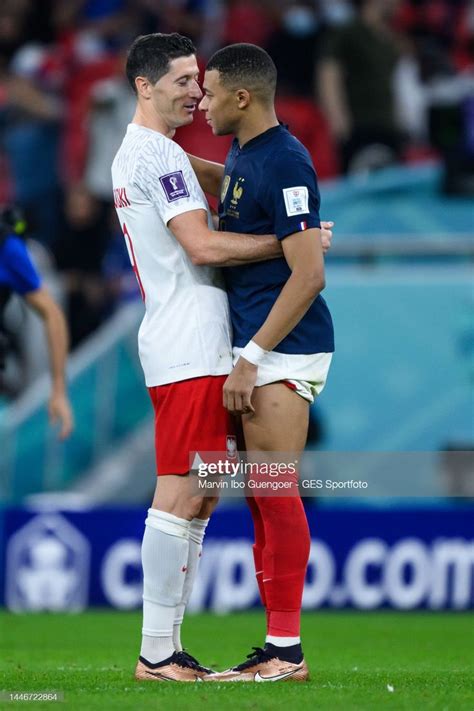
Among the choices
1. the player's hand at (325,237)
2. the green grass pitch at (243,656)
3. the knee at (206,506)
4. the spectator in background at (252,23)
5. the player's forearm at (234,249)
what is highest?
the spectator in background at (252,23)

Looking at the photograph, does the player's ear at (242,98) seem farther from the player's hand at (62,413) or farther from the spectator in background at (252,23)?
the spectator in background at (252,23)

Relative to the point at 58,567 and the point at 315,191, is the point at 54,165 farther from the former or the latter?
the point at 315,191

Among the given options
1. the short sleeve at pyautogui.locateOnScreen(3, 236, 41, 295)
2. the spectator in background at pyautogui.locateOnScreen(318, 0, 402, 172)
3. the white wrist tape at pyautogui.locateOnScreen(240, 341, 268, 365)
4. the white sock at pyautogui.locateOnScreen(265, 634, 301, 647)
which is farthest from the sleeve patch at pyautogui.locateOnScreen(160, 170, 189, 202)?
the spectator in background at pyautogui.locateOnScreen(318, 0, 402, 172)

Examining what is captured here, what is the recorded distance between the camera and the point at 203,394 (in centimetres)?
564

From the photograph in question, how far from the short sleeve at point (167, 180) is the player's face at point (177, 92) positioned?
170 millimetres

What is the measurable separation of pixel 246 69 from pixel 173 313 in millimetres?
984

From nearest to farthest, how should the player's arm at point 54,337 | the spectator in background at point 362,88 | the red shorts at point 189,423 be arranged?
the red shorts at point 189,423 → the player's arm at point 54,337 → the spectator in background at point 362,88

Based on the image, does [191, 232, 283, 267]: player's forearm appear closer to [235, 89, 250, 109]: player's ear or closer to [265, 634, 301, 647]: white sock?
[235, 89, 250, 109]: player's ear

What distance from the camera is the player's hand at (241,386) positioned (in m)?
5.51

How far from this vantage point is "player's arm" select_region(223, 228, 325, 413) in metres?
5.50

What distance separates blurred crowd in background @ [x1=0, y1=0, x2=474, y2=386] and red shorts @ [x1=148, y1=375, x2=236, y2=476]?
6.71 meters

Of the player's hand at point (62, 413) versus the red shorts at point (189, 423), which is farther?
the player's hand at point (62, 413)

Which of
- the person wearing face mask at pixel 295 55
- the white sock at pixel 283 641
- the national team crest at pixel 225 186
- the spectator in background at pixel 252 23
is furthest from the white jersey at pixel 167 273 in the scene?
the spectator in background at pixel 252 23

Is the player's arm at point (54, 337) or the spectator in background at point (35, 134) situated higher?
the spectator in background at point (35, 134)
